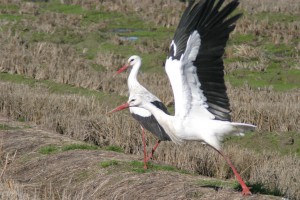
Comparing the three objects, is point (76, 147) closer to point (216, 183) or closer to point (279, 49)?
point (216, 183)

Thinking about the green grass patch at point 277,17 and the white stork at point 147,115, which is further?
the green grass patch at point 277,17

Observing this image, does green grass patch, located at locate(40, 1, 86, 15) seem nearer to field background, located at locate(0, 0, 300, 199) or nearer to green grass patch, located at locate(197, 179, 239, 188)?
field background, located at locate(0, 0, 300, 199)

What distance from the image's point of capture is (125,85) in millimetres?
17953

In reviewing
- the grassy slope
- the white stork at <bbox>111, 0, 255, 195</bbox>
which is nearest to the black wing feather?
the white stork at <bbox>111, 0, 255, 195</bbox>

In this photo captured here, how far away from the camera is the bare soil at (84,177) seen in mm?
8250

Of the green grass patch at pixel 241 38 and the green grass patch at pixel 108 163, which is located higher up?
the green grass patch at pixel 241 38

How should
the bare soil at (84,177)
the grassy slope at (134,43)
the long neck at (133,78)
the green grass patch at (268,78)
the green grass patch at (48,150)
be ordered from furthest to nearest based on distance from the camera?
the grassy slope at (134,43) < the green grass patch at (268,78) < the long neck at (133,78) < the green grass patch at (48,150) < the bare soil at (84,177)

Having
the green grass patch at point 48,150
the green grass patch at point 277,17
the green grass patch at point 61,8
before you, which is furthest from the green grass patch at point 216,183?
the green grass patch at point 61,8

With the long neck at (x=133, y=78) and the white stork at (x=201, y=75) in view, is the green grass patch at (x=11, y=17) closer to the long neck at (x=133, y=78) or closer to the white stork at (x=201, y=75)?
the long neck at (x=133, y=78)

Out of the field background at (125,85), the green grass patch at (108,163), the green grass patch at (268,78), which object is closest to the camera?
the green grass patch at (108,163)

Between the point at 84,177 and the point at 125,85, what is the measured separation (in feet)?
28.6

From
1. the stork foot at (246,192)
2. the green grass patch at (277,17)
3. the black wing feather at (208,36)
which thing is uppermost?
the black wing feather at (208,36)

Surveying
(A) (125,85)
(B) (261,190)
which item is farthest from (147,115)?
(A) (125,85)

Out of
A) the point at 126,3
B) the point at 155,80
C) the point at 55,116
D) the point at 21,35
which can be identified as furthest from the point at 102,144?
the point at 126,3
